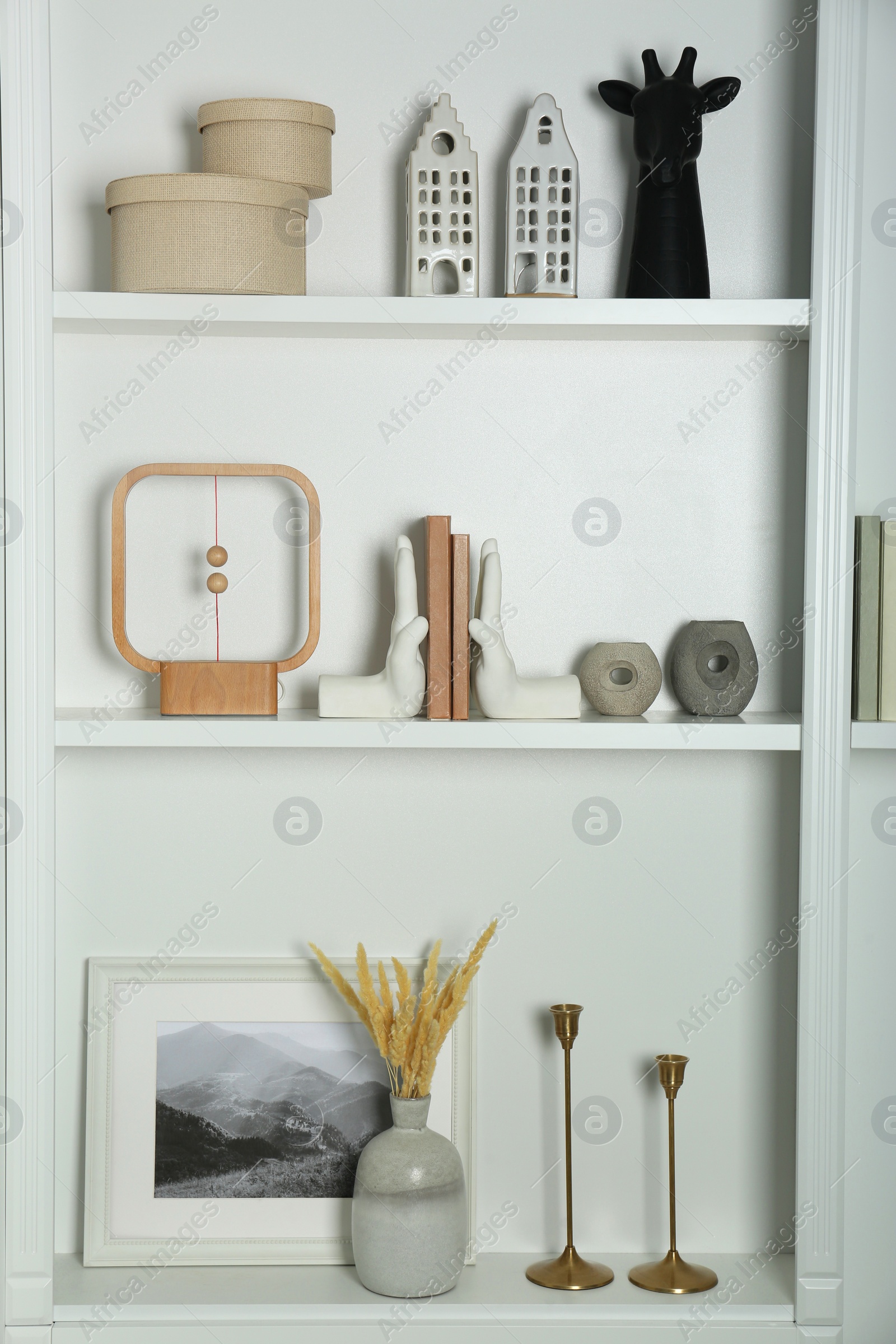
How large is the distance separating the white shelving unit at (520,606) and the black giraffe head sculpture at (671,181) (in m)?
0.07

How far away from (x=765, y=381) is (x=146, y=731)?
37.3 inches

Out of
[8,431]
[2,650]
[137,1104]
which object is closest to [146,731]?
[2,650]

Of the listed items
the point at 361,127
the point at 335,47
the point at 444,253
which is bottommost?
the point at 444,253

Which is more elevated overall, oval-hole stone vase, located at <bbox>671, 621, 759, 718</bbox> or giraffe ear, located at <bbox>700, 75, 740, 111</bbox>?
giraffe ear, located at <bbox>700, 75, 740, 111</bbox>

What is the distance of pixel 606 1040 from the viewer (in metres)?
1.68

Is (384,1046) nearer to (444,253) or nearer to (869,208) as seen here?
(444,253)

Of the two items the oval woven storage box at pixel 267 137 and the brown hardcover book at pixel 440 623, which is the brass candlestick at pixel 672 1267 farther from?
the oval woven storage box at pixel 267 137

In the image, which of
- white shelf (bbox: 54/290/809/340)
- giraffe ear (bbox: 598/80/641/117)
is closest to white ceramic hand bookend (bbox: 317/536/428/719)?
white shelf (bbox: 54/290/809/340)

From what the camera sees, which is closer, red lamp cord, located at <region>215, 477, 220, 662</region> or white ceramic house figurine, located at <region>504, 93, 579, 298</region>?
white ceramic house figurine, located at <region>504, 93, 579, 298</region>

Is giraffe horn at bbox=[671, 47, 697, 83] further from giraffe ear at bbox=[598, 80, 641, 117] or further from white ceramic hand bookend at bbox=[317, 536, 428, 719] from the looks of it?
white ceramic hand bookend at bbox=[317, 536, 428, 719]

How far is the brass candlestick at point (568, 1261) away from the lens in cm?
157

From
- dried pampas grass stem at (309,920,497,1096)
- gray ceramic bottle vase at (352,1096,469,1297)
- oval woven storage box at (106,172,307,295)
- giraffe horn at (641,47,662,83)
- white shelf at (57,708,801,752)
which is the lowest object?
gray ceramic bottle vase at (352,1096,469,1297)

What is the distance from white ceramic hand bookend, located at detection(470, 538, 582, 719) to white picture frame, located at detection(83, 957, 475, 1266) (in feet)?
1.32

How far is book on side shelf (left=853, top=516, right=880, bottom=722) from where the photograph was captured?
1.50 m
